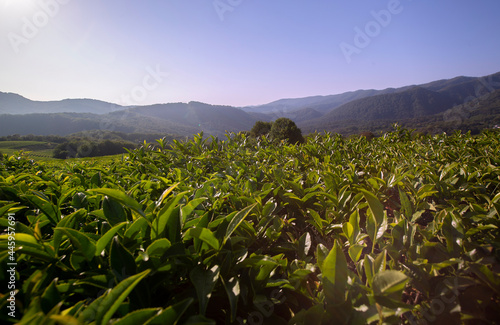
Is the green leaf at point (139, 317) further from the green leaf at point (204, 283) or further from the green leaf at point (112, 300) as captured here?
the green leaf at point (204, 283)

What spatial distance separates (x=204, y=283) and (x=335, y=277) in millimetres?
474

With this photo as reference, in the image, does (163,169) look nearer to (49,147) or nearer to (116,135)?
(49,147)

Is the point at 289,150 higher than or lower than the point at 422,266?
higher

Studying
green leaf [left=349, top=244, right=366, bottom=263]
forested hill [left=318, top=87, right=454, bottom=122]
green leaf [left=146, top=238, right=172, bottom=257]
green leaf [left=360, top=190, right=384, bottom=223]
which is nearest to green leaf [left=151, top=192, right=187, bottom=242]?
green leaf [left=146, top=238, right=172, bottom=257]

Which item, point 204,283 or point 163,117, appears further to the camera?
point 163,117

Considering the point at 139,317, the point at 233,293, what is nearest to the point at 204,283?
the point at 233,293

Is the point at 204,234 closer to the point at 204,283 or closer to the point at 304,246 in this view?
the point at 204,283

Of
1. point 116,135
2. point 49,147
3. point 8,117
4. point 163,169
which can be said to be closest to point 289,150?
point 163,169

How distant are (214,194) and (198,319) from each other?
3.32 feet

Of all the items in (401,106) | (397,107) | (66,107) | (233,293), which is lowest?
(233,293)

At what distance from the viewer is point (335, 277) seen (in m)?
0.82

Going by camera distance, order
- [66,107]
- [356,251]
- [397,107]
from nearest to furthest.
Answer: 1. [356,251]
2. [397,107]
3. [66,107]

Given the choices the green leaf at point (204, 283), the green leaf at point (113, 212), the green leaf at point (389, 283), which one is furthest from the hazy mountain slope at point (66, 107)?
the green leaf at point (389, 283)

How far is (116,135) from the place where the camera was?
10788 cm
